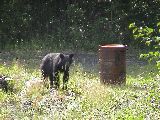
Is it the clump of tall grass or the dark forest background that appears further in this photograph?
the dark forest background

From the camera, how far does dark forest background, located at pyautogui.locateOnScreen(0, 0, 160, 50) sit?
70.4ft

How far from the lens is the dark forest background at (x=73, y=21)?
21.5 m

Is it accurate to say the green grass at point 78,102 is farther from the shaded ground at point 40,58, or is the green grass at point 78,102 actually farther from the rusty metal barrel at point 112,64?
the shaded ground at point 40,58

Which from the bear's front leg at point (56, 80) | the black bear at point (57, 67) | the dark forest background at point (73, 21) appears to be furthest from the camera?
the dark forest background at point (73, 21)

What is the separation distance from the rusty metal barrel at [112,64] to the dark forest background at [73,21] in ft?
25.2

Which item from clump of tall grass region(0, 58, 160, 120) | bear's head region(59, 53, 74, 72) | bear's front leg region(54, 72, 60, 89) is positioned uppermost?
bear's head region(59, 53, 74, 72)

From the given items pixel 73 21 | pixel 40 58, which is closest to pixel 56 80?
pixel 40 58

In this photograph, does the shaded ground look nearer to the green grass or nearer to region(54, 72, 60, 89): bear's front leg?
the green grass

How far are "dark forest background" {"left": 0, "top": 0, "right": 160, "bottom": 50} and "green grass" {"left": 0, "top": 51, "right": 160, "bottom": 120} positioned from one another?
863 centimetres

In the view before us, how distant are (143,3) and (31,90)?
43.3ft

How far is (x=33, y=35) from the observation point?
22328 millimetres

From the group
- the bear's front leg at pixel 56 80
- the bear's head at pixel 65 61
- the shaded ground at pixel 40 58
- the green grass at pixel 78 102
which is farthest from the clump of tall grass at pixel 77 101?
the shaded ground at pixel 40 58

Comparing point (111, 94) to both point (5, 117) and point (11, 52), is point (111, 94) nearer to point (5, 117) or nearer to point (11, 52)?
point (5, 117)

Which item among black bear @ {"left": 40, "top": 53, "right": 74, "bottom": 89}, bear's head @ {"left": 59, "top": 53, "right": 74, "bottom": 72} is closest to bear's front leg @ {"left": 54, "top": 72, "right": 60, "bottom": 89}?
black bear @ {"left": 40, "top": 53, "right": 74, "bottom": 89}
